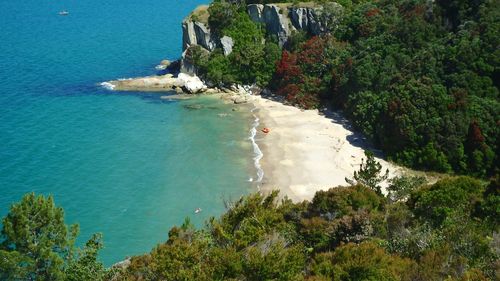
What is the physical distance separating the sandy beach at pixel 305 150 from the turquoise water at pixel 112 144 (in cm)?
220

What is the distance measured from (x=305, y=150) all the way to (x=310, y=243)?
24.4m

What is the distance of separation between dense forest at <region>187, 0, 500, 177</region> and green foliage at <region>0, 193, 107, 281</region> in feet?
102

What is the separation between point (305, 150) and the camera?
2035 inches

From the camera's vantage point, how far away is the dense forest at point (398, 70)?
152ft

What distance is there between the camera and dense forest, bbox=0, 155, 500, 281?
67.3ft

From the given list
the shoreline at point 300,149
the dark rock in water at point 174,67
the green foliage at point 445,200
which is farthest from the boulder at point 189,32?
the green foliage at point 445,200

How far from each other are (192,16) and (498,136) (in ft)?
139

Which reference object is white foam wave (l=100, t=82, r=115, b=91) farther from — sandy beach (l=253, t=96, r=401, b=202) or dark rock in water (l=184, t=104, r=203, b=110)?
sandy beach (l=253, t=96, r=401, b=202)

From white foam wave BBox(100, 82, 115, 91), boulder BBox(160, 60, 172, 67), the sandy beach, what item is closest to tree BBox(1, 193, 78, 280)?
the sandy beach

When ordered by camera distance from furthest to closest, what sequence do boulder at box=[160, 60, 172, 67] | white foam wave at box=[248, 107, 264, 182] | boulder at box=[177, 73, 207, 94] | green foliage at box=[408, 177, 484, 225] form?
boulder at box=[160, 60, 172, 67] → boulder at box=[177, 73, 207, 94] → white foam wave at box=[248, 107, 264, 182] → green foliage at box=[408, 177, 484, 225]

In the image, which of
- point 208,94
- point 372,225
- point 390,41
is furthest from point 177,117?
point 372,225

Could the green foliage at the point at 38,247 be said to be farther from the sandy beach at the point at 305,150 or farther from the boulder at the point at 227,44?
the boulder at the point at 227,44

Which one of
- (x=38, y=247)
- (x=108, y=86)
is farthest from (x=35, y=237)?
(x=108, y=86)

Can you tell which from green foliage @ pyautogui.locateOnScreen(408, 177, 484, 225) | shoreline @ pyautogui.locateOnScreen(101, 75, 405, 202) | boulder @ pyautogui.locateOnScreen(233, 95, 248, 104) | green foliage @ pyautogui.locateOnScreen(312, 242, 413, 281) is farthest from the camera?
boulder @ pyautogui.locateOnScreen(233, 95, 248, 104)
